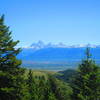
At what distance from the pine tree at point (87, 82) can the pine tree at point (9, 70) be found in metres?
8.47

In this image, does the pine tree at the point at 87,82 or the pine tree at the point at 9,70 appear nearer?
the pine tree at the point at 9,70

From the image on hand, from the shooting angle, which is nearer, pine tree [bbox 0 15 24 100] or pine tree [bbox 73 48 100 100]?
pine tree [bbox 0 15 24 100]

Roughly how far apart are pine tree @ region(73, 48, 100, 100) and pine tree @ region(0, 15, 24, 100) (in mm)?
8468

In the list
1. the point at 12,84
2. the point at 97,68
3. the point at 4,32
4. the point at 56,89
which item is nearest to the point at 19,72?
the point at 12,84

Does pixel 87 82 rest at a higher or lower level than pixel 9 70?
lower

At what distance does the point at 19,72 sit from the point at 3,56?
2.57 metres

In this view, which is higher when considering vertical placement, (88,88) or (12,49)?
(12,49)

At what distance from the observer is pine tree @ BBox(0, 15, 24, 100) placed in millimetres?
27484

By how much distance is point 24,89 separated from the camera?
29.1 meters

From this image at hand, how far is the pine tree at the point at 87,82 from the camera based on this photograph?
32812 millimetres

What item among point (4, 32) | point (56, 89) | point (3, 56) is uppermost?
point (4, 32)

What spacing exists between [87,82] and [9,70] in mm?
11000

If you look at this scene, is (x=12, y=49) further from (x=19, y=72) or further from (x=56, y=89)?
(x=56, y=89)

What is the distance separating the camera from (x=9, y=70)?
2781cm
